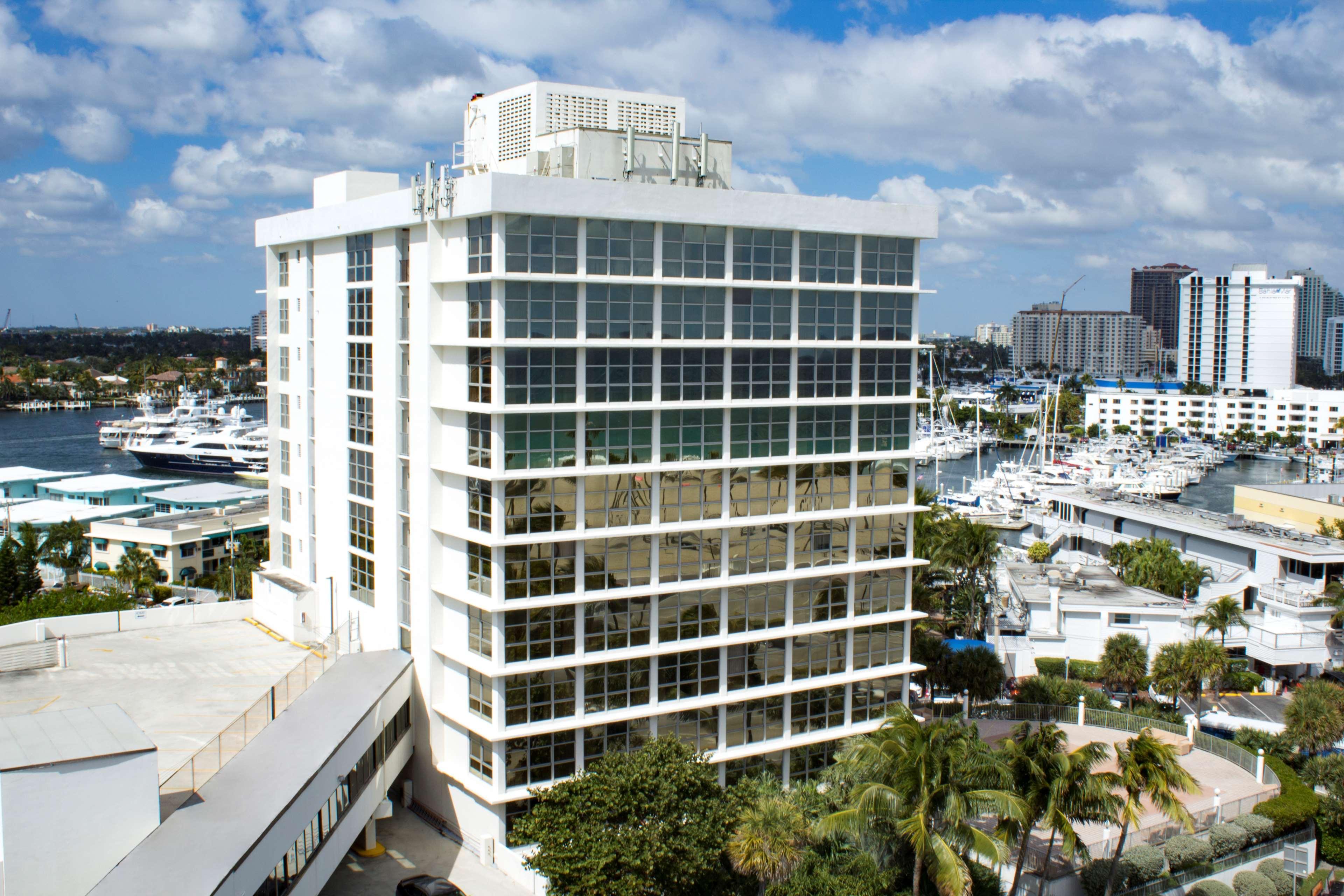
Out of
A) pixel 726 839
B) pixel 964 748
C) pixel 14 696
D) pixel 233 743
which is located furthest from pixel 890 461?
pixel 14 696

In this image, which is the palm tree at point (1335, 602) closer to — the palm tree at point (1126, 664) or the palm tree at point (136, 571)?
the palm tree at point (1126, 664)

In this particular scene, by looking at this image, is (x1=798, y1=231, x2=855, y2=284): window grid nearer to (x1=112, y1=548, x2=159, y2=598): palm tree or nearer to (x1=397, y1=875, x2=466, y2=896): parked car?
(x1=397, y1=875, x2=466, y2=896): parked car

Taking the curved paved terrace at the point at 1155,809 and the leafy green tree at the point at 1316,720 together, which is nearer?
the curved paved terrace at the point at 1155,809

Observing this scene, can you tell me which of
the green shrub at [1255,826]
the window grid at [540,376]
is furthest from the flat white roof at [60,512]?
the green shrub at [1255,826]

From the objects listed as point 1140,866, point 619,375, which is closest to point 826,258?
point 619,375

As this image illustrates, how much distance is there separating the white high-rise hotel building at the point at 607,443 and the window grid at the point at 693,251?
0.22 feet

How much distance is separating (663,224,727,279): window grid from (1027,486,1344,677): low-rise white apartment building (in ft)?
97.3

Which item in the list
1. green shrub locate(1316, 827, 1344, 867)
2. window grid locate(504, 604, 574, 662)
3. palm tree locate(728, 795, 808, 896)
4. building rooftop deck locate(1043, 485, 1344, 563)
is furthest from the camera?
building rooftop deck locate(1043, 485, 1344, 563)

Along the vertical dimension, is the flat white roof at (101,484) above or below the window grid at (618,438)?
below

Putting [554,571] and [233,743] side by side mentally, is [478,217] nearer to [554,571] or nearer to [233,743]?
[554,571]

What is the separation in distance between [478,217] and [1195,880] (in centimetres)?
2522

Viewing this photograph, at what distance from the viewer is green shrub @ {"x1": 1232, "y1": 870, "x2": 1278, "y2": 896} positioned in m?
28.2

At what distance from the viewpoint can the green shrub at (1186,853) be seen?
93.6 feet

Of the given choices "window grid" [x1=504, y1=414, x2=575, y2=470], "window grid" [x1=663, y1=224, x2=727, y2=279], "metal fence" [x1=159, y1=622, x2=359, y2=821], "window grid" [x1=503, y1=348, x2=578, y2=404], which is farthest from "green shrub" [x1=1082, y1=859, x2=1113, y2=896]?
"metal fence" [x1=159, y1=622, x2=359, y2=821]
